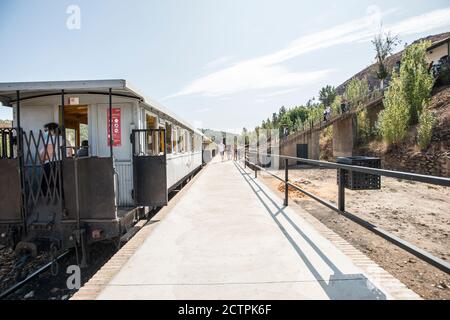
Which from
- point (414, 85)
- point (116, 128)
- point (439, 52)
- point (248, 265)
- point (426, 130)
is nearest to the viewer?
point (248, 265)

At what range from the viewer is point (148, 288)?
280cm

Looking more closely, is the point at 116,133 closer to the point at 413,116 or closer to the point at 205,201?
the point at 205,201

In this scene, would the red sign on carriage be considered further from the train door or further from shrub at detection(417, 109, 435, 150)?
shrub at detection(417, 109, 435, 150)

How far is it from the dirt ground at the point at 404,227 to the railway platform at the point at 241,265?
1.04 meters

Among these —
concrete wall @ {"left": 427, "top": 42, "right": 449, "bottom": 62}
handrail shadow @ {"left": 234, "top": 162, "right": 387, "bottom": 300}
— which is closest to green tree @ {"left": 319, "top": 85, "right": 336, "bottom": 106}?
concrete wall @ {"left": 427, "top": 42, "right": 449, "bottom": 62}

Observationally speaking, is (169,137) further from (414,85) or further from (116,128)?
(414,85)

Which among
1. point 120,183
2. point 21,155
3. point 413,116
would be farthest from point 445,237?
point 413,116

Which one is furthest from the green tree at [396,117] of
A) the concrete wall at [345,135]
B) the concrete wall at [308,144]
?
the concrete wall at [308,144]

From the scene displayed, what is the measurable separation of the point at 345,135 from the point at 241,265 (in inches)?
1156

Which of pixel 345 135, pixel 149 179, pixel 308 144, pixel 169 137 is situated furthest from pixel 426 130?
pixel 149 179

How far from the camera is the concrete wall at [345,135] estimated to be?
28562 millimetres

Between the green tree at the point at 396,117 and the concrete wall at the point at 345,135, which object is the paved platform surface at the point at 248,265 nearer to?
the green tree at the point at 396,117

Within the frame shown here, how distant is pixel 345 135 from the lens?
29359 millimetres

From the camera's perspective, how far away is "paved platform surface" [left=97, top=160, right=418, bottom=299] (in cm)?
268
